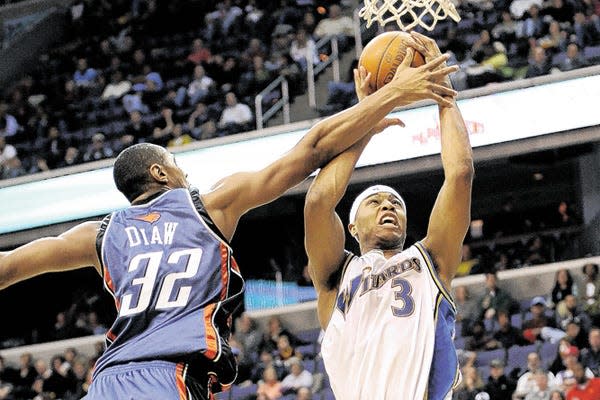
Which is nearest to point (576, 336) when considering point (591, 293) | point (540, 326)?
point (540, 326)

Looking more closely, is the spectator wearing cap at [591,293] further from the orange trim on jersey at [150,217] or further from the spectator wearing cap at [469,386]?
the orange trim on jersey at [150,217]

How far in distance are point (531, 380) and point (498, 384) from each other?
0.35 meters

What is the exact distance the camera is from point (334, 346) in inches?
201

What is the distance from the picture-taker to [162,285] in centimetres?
410

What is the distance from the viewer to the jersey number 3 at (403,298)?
5.01m

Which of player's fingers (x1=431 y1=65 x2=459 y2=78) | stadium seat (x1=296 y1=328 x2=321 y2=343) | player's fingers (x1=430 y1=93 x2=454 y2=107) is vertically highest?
player's fingers (x1=431 y1=65 x2=459 y2=78)

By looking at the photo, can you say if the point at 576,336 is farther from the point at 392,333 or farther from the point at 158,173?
the point at 158,173

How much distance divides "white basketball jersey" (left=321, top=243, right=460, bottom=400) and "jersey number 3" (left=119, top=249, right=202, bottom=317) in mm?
1169

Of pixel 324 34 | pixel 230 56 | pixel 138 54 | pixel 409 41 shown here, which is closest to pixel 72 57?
pixel 138 54

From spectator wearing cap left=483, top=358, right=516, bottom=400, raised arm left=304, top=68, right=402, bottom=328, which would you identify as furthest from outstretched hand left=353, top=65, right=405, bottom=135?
spectator wearing cap left=483, top=358, right=516, bottom=400

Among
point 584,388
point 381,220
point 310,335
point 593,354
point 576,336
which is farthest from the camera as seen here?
point 310,335

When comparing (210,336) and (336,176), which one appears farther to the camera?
(336,176)

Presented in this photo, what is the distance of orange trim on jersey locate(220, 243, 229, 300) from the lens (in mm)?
4152

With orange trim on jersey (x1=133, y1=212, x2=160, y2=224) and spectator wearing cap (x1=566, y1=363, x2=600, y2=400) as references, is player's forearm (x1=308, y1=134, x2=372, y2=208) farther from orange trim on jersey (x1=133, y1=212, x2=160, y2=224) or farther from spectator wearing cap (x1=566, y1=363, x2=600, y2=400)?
spectator wearing cap (x1=566, y1=363, x2=600, y2=400)
